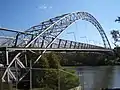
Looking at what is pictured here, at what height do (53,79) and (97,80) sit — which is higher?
(53,79)

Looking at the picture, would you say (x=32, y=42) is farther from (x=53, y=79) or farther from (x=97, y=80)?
(x=53, y=79)

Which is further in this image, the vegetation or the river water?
the river water

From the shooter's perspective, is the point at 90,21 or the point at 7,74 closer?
the point at 7,74

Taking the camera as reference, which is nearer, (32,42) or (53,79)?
(53,79)

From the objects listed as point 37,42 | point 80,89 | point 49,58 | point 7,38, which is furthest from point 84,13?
point 80,89

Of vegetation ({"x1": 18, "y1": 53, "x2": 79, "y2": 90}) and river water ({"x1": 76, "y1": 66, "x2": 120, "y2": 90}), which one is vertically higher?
vegetation ({"x1": 18, "y1": 53, "x2": 79, "y2": 90})

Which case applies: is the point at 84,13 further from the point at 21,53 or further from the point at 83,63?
the point at 21,53

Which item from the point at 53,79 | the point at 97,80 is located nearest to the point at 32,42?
the point at 97,80

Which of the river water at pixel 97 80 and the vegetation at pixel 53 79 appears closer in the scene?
the vegetation at pixel 53 79

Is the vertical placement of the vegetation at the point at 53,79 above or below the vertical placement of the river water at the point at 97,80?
above

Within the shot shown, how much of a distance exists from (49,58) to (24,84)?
336 cm

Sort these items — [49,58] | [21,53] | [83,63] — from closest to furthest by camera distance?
1. [49,58]
2. [21,53]
3. [83,63]

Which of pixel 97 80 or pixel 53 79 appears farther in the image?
pixel 97 80

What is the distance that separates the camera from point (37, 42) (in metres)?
41.6
